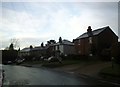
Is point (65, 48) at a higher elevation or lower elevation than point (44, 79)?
higher

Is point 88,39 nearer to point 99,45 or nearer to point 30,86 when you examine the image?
point 99,45

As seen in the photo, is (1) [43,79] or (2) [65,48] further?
(2) [65,48]

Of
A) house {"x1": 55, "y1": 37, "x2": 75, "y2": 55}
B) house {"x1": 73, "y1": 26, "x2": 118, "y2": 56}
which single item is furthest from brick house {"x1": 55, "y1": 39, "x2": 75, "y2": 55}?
house {"x1": 73, "y1": 26, "x2": 118, "y2": 56}

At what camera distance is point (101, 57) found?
2382 inches

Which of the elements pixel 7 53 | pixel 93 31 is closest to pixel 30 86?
pixel 93 31

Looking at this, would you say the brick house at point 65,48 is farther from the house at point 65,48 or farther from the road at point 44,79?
the road at point 44,79

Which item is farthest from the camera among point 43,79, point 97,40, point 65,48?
point 65,48

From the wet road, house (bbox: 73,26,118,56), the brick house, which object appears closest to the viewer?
the wet road

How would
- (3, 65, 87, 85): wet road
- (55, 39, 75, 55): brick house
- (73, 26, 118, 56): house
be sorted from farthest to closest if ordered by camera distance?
(55, 39, 75, 55): brick house < (73, 26, 118, 56): house < (3, 65, 87, 85): wet road

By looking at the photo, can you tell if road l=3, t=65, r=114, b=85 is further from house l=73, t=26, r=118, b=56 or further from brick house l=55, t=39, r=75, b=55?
brick house l=55, t=39, r=75, b=55

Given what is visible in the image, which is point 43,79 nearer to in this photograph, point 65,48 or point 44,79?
point 44,79

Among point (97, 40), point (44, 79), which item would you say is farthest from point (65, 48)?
point (44, 79)

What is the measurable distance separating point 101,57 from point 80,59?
8357 millimetres

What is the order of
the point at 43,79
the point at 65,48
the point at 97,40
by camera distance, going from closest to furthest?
the point at 43,79
the point at 97,40
the point at 65,48
